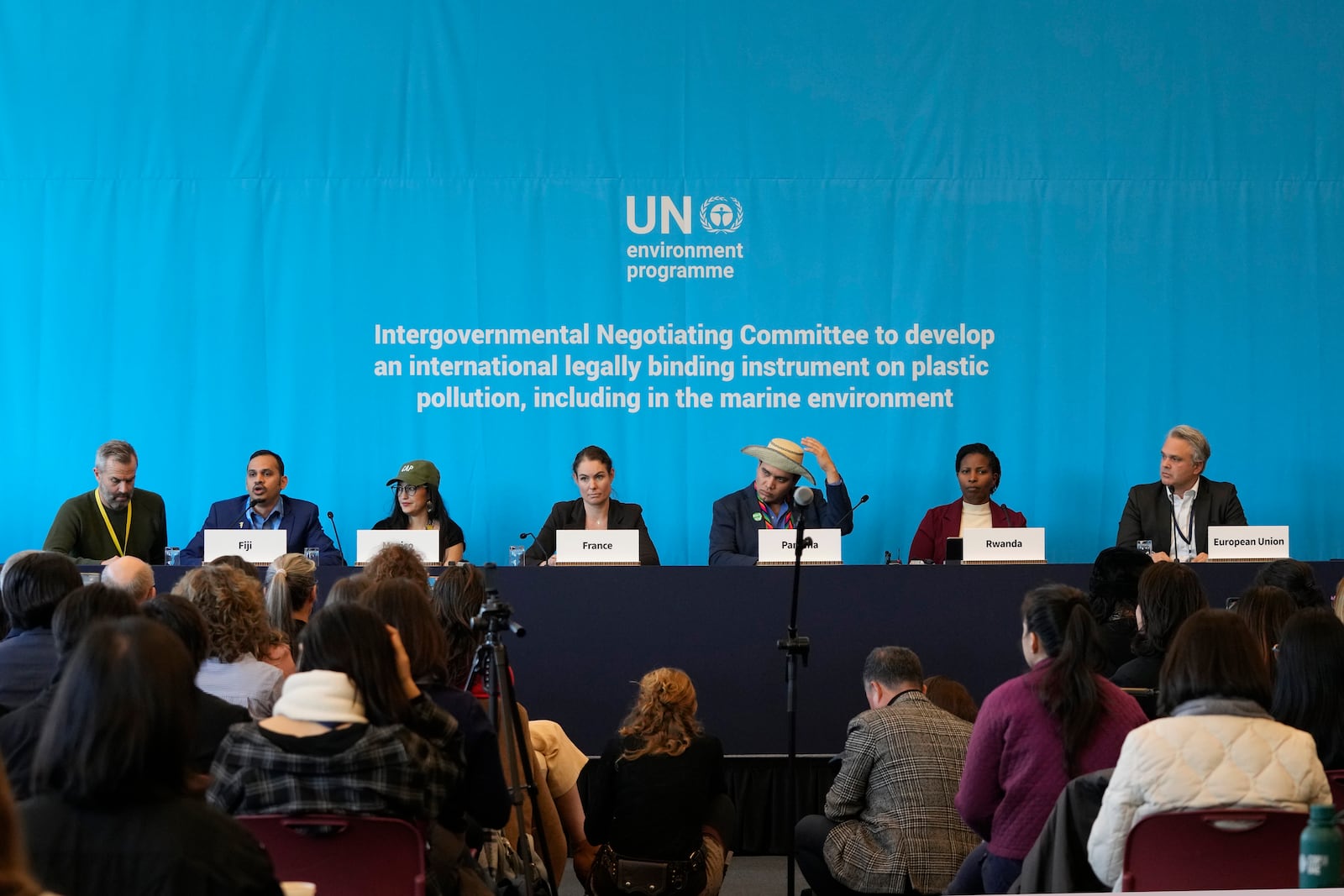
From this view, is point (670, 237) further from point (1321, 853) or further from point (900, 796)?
point (1321, 853)

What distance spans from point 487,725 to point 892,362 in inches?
169

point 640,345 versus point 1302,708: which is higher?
point 640,345

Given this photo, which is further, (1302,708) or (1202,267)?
(1202,267)

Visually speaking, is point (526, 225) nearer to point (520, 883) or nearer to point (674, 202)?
point (674, 202)

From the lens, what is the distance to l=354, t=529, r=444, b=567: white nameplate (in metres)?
5.11

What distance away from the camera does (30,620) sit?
9.77 feet

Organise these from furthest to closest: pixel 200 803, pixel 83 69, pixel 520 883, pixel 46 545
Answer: pixel 83 69 → pixel 46 545 → pixel 520 883 → pixel 200 803

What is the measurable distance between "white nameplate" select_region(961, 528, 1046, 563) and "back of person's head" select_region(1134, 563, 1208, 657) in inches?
59.1

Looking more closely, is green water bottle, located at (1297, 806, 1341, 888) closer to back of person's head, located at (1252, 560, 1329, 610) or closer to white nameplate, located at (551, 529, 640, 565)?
back of person's head, located at (1252, 560, 1329, 610)

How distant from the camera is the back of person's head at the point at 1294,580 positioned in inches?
151

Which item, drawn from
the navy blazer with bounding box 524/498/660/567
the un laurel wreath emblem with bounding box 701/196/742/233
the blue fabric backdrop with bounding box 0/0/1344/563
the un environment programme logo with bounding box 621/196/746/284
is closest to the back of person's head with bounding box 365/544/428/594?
the navy blazer with bounding box 524/498/660/567

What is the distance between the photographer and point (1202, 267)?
652 centimetres

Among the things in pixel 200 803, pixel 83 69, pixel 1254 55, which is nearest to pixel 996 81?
pixel 1254 55

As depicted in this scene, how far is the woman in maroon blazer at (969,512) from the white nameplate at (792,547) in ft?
3.27
